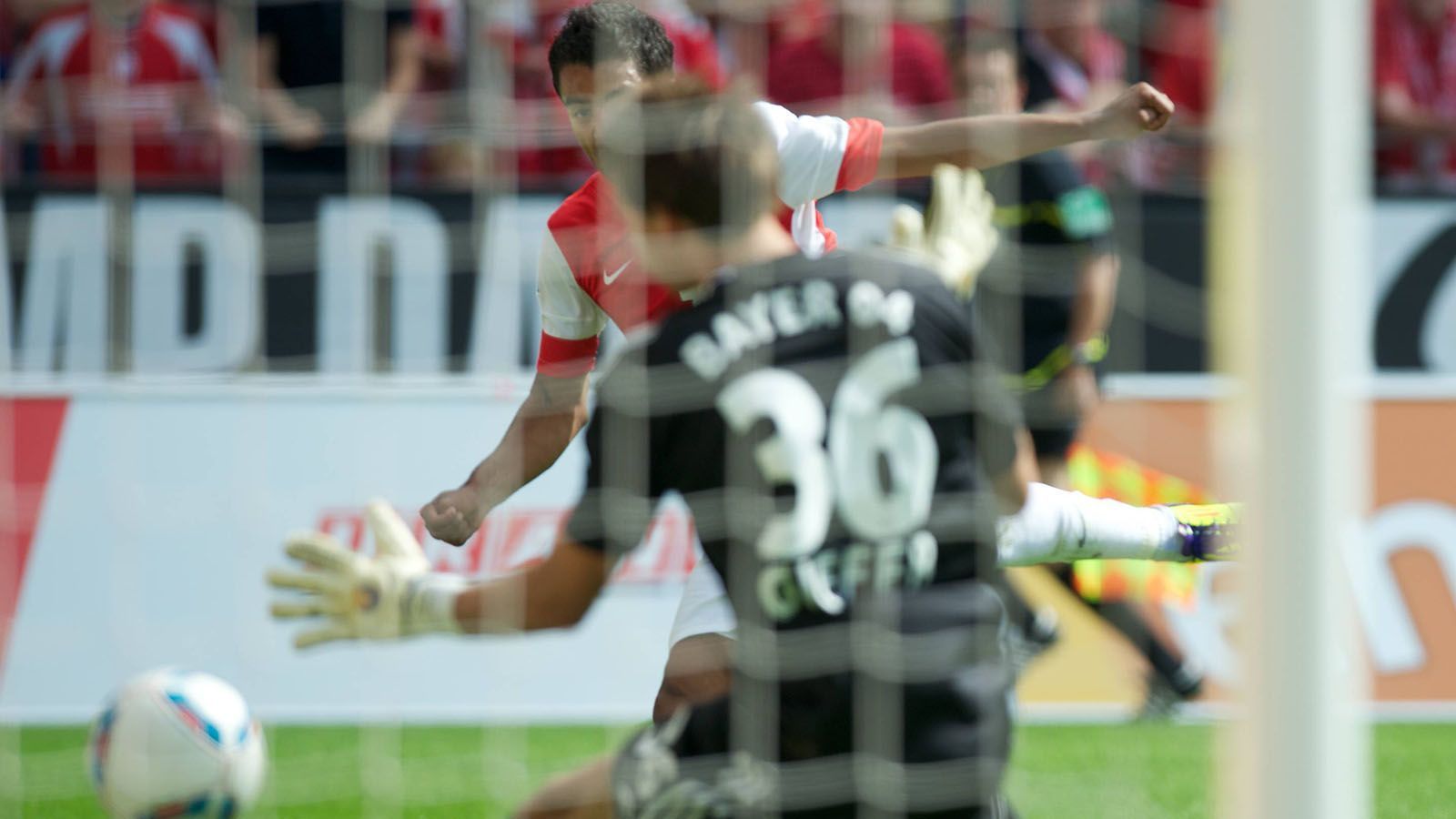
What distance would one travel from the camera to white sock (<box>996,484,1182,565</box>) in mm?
2898

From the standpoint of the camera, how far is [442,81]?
18.8 ft

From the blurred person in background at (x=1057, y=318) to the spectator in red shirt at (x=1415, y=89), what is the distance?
1282 mm

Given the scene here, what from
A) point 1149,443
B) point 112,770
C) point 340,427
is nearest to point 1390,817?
point 1149,443

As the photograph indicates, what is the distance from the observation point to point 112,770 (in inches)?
132

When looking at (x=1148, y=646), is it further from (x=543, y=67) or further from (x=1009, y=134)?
(x=1009, y=134)

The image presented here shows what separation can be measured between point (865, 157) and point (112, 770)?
5.76 feet

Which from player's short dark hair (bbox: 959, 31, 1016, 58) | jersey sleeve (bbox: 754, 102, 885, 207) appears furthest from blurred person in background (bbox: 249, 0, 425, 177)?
jersey sleeve (bbox: 754, 102, 885, 207)

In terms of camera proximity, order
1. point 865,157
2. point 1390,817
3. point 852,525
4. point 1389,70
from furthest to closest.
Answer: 1. point 1389,70
2. point 1390,817
3. point 865,157
4. point 852,525

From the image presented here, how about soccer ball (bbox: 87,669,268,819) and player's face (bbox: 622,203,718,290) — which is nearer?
player's face (bbox: 622,203,718,290)

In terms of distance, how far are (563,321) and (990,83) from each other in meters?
2.18

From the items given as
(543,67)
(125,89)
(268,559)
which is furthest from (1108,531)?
(125,89)

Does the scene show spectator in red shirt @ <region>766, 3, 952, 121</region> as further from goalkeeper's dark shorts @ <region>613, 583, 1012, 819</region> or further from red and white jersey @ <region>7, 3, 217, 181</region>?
goalkeeper's dark shorts @ <region>613, 583, 1012, 819</region>

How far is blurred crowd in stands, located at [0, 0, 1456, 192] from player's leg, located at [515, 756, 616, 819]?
10.9 ft

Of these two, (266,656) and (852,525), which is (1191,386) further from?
(852,525)
